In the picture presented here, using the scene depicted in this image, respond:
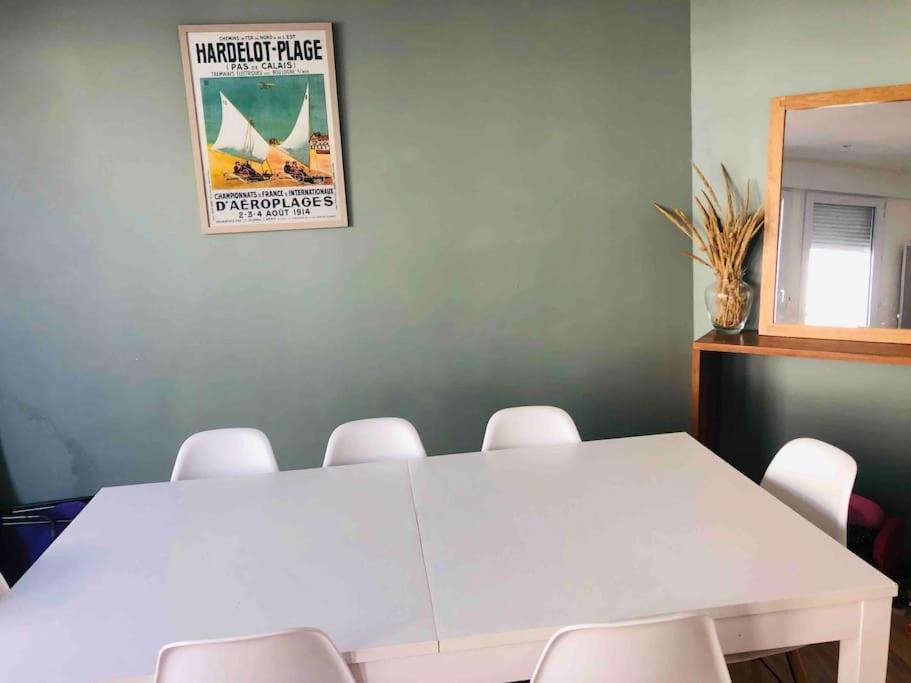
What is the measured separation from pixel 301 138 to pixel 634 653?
242 cm

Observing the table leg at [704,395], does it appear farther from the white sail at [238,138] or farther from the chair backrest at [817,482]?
the white sail at [238,138]

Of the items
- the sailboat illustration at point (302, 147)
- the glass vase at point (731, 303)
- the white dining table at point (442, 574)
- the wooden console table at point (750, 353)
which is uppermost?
the sailboat illustration at point (302, 147)

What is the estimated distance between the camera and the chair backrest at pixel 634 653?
1.02 meters

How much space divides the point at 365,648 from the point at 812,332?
7.14 feet

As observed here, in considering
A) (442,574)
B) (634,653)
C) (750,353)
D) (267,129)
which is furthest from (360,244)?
(634,653)

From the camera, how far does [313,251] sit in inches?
111

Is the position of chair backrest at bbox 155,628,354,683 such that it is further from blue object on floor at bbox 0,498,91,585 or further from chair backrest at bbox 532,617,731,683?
blue object on floor at bbox 0,498,91,585

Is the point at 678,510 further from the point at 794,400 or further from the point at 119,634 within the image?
the point at 794,400

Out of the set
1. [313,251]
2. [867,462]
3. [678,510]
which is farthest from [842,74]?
[313,251]

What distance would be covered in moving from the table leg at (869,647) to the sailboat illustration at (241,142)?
257 cm

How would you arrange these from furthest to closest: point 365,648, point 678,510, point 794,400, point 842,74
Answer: point 794,400 → point 842,74 → point 678,510 → point 365,648

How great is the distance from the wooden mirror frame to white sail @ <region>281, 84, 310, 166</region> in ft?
6.42

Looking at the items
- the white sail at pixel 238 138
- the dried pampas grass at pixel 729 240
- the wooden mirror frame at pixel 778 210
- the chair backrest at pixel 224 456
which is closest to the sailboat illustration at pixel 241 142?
the white sail at pixel 238 138

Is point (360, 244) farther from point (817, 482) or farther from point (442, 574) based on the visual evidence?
point (817, 482)
